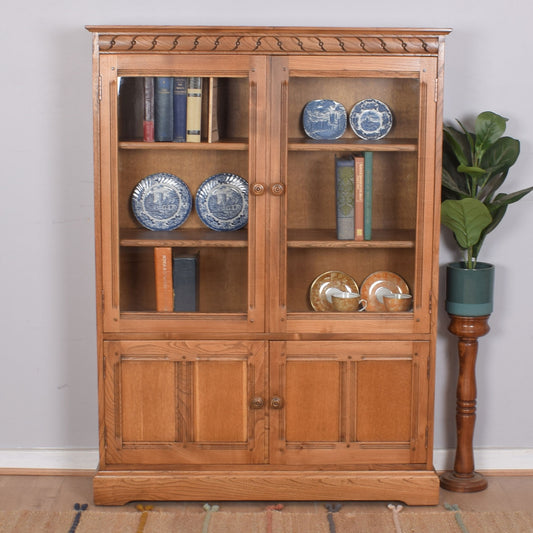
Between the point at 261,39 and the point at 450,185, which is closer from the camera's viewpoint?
the point at 261,39

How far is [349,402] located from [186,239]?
31.9 inches

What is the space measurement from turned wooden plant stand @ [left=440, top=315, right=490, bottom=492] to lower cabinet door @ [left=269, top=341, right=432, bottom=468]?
9.1 inches

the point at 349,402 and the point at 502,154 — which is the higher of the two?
the point at 502,154

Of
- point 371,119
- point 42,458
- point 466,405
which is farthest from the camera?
point 42,458

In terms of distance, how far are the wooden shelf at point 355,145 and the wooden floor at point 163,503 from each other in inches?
49.7

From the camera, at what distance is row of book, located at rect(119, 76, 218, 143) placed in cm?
279

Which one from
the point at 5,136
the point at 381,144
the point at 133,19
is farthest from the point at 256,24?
the point at 5,136

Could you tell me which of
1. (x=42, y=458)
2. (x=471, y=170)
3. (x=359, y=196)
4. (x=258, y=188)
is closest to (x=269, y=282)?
(x=258, y=188)

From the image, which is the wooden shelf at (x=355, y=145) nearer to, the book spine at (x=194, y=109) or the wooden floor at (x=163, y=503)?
the book spine at (x=194, y=109)

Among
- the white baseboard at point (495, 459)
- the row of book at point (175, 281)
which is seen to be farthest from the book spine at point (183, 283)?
the white baseboard at point (495, 459)

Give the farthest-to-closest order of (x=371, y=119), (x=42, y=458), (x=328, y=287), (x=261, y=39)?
(x=42, y=458) < (x=328, y=287) < (x=371, y=119) < (x=261, y=39)

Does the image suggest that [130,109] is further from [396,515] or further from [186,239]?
[396,515]

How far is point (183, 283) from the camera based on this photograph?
2908 mm

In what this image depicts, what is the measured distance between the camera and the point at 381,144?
283 centimetres
